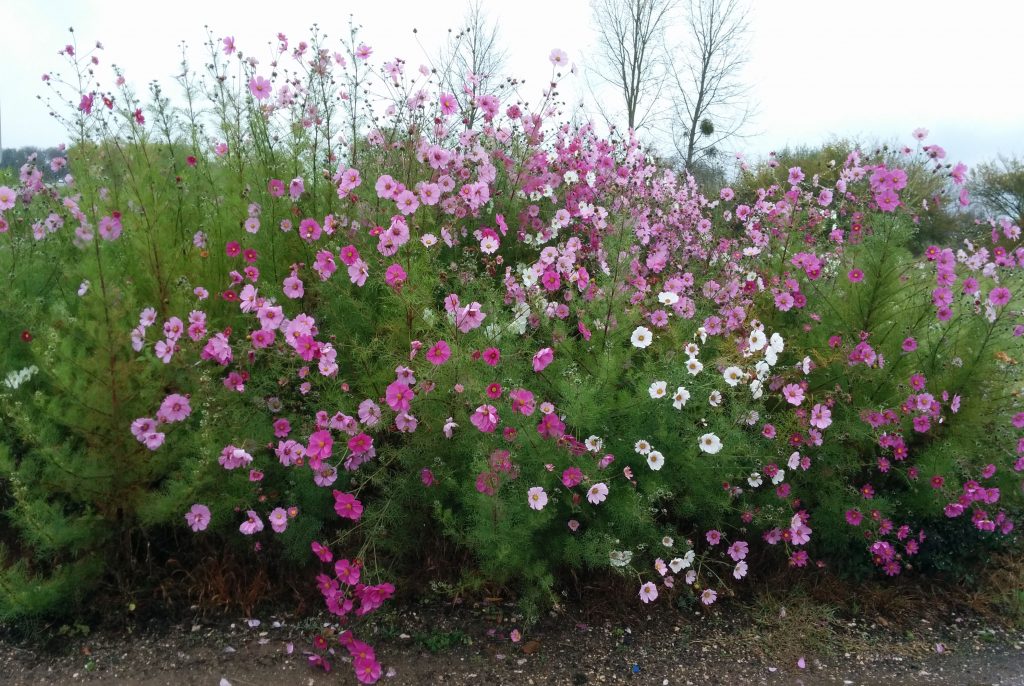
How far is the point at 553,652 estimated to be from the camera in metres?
3.09

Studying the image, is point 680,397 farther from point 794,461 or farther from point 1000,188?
point 1000,188

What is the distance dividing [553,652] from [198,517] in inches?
65.0

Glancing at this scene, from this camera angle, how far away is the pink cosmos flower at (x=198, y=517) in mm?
2949

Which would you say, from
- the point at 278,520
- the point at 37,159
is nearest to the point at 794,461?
the point at 278,520

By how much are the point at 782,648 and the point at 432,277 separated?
244 centimetres

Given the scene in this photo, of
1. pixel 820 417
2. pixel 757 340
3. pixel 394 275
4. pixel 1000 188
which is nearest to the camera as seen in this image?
pixel 394 275

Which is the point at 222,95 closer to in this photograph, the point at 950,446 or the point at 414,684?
the point at 414,684

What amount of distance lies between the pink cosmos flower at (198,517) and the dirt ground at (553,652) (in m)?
0.53

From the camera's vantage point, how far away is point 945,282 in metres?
3.72

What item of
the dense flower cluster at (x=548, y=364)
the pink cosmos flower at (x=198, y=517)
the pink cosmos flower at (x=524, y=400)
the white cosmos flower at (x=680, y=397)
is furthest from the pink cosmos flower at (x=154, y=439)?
the white cosmos flower at (x=680, y=397)

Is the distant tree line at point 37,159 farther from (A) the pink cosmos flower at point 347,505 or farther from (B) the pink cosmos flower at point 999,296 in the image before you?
(B) the pink cosmos flower at point 999,296

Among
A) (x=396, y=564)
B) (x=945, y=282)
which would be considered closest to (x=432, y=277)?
(x=396, y=564)

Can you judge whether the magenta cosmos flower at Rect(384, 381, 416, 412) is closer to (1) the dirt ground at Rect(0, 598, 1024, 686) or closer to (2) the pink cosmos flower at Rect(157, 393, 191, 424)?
(2) the pink cosmos flower at Rect(157, 393, 191, 424)

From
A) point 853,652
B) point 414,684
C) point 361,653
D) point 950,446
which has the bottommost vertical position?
point 853,652
